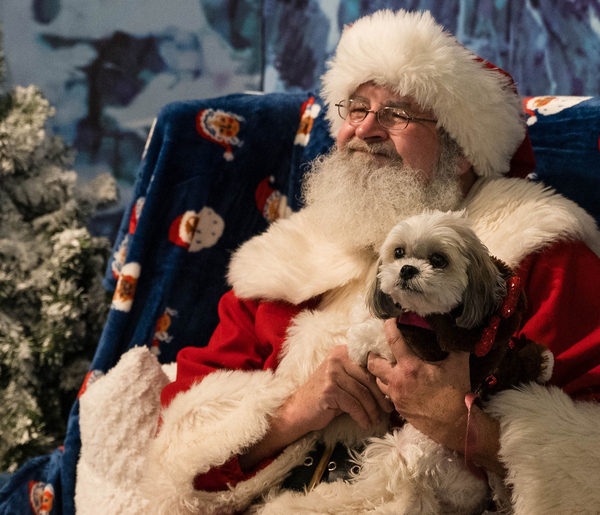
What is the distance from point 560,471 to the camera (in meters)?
1.18

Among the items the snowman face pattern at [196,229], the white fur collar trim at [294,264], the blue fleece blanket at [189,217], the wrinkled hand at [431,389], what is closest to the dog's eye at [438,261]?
the wrinkled hand at [431,389]

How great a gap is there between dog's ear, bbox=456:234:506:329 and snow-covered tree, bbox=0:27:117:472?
198 centimetres

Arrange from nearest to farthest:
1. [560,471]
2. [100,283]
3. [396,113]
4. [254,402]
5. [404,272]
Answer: [404,272], [560,471], [254,402], [396,113], [100,283]

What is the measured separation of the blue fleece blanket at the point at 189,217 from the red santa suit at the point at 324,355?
468 millimetres

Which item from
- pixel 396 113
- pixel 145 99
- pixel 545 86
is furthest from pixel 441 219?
pixel 145 99

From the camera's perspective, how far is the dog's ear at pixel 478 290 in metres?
1.02

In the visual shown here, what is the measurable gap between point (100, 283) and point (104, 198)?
24.8 inches

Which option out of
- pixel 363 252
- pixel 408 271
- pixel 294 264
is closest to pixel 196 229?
pixel 294 264

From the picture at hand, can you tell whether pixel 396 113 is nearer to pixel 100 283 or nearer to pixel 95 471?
pixel 95 471

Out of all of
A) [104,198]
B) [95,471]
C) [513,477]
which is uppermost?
[513,477]

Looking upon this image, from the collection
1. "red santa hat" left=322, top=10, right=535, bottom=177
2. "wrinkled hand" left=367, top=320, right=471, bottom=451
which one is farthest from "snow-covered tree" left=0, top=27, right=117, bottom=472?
"wrinkled hand" left=367, top=320, right=471, bottom=451

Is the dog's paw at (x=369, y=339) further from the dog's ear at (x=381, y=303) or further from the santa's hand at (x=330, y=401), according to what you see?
the dog's ear at (x=381, y=303)

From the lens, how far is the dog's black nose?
1009 millimetres

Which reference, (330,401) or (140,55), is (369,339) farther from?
(140,55)
